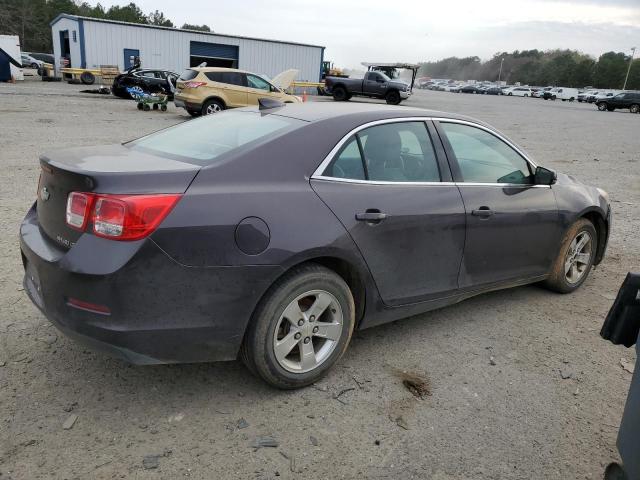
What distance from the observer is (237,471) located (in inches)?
94.8

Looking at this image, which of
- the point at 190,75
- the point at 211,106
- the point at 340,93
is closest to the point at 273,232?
the point at 211,106

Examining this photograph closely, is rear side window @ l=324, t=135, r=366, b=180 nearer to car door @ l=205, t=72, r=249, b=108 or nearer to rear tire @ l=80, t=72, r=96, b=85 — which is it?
car door @ l=205, t=72, r=249, b=108

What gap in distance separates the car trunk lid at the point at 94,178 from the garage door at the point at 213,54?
36507 millimetres

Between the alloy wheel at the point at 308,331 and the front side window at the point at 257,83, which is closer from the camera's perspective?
the alloy wheel at the point at 308,331

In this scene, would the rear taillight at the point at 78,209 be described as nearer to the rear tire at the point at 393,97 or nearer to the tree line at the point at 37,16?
the rear tire at the point at 393,97

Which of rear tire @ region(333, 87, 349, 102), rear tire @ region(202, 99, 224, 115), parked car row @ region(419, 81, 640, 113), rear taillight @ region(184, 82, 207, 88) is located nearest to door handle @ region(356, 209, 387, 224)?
rear tire @ region(202, 99, 224, 115)

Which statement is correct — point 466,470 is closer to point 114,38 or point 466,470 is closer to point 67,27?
point 114,38

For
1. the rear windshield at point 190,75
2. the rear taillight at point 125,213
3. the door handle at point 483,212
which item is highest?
the rear windshield at point 190,75

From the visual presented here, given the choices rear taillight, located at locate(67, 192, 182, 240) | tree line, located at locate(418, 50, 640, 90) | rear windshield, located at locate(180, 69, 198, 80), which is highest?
tree line, located at locate(418, 50, 640, 90)

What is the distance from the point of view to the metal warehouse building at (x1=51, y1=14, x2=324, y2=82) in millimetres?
32438

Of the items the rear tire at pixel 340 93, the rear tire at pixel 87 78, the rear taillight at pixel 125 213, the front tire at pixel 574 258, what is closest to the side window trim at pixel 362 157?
the rear taillight at pixel 125 213

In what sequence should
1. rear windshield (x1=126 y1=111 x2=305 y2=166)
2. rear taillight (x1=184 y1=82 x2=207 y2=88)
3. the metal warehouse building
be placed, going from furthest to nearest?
the metal warehouse building → rear taillight (x1=184 y1=82 x2=207 y2=88) → rear windshield (x1=126 y1=111 x2=305 y2=166)

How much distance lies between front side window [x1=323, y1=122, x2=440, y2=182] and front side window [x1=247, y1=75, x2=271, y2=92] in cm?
1512

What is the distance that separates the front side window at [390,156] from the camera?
3.14 m
